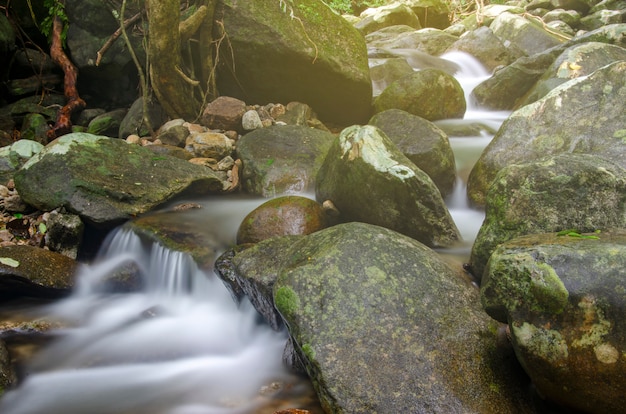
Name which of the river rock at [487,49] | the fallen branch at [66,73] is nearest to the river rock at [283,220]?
the fallen branch at [66,73]

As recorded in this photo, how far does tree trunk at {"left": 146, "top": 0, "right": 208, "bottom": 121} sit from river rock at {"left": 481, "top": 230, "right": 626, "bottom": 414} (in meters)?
6.33

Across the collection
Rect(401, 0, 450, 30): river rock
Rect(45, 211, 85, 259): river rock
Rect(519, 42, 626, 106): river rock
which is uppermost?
Rect(401, 0, 450, 30): river rock

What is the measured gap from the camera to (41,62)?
8.39 meters

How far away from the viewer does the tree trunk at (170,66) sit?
21.7ft

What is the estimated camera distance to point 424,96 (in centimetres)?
789

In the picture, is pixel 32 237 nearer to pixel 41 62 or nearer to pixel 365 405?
pixel 365 405

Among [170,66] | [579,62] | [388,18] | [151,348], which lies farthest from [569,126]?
[388,18]

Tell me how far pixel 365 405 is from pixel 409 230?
2287mm

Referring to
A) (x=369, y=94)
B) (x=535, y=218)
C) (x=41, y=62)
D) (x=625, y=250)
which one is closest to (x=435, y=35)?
(x=369, y=94)

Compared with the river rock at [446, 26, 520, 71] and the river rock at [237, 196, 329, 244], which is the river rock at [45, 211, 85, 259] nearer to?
the river rock at [237, 196, 329, 244]

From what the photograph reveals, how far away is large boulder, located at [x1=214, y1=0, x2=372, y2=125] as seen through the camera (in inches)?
293

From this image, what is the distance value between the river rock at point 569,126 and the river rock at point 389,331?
7.61ft

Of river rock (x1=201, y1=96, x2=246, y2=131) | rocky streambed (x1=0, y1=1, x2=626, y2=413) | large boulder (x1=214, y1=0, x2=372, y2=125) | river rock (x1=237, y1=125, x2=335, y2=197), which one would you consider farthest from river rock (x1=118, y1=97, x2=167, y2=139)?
river rock (x1=237, y1=125, x2=335, y2=197)

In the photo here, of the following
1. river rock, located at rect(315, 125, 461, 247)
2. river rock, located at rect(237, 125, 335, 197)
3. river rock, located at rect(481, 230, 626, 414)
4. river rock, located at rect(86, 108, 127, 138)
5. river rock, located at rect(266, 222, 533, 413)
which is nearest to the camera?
A: river rock, located at rect(481, 230, 626, 414)
